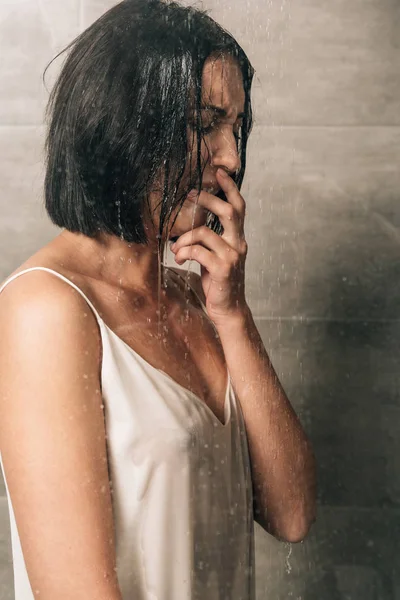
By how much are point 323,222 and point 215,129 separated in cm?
22

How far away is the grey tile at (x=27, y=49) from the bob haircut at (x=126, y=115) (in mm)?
48

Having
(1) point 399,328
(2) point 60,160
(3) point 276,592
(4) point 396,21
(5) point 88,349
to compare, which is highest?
(4) point 396,21

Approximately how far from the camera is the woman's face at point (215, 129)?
0.54 metres

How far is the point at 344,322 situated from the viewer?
0.74 m

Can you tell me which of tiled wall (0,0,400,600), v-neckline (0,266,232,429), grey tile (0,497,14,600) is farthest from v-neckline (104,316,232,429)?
grey tile (0,497,14,600)

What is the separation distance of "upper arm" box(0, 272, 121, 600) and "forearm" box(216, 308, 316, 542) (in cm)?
18

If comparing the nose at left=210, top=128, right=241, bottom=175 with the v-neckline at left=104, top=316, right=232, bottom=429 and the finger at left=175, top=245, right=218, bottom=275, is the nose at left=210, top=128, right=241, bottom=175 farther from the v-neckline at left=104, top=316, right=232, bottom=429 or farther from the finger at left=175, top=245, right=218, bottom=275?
the v-neckline at left=104, top=316, right=232, bottom=429

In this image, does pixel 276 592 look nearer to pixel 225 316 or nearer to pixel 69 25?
pixel 225 316

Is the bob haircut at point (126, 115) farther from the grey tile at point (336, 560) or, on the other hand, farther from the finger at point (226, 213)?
the grey tile at point (336, 560)

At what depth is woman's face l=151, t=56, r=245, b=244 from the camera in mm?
541

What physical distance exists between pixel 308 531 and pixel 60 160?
1.53 feet

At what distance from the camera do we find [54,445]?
1.51 ft

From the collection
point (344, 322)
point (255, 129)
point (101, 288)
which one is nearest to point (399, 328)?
point (344, 322)

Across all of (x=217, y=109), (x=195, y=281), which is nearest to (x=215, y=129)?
(x=217, y=109)
